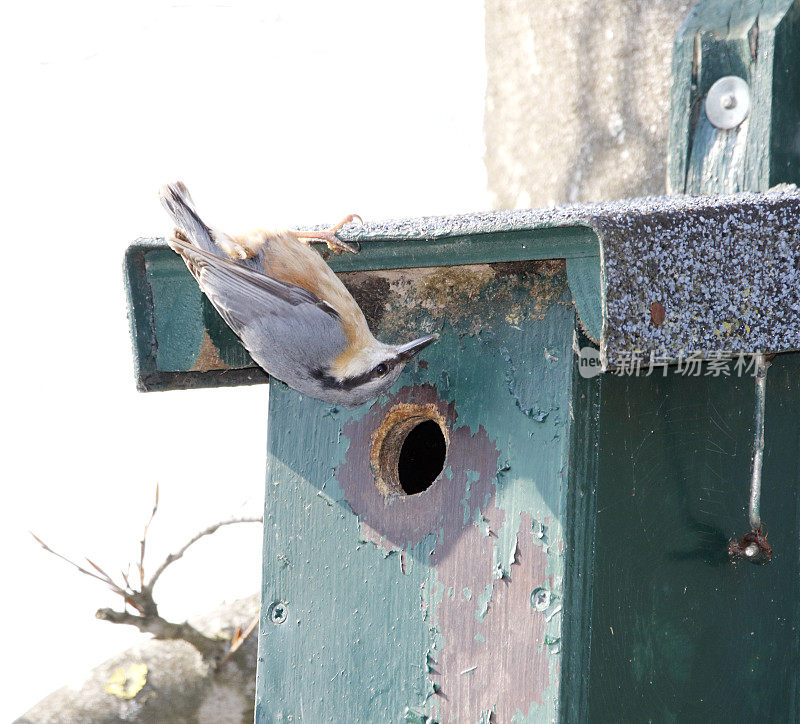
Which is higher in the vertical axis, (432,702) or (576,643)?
(576,643)

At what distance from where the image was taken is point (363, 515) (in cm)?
204

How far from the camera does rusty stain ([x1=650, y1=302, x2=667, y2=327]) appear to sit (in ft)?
5.09

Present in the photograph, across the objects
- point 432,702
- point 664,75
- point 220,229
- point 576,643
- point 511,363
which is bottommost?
point 432,702

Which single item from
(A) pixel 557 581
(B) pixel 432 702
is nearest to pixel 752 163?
(A) pixel 557 581

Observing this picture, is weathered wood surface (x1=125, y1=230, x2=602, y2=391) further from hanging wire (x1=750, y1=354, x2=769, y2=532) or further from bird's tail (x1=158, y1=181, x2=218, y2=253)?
hanging wire (x1=750, y1=354, x2=769, y2=532)

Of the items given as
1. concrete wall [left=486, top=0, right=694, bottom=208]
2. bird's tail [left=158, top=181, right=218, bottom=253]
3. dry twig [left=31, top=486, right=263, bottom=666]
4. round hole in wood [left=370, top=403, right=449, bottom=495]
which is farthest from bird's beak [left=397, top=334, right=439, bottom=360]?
concrete wall [left=486, top=0, right=694, bottom=208]

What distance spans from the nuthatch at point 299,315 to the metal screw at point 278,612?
1.46ft

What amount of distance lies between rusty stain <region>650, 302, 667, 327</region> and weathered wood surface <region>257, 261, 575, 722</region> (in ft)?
0.76

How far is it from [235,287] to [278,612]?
68 cm

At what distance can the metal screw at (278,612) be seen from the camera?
2.12 m

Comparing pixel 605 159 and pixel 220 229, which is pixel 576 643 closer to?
pixel 220 229

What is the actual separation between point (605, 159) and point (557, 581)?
5.70 ft

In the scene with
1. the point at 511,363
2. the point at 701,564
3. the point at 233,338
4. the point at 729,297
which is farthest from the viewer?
the point at 233,338

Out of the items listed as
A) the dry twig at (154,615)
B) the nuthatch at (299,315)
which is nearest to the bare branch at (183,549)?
the dry twig at (154,615)
